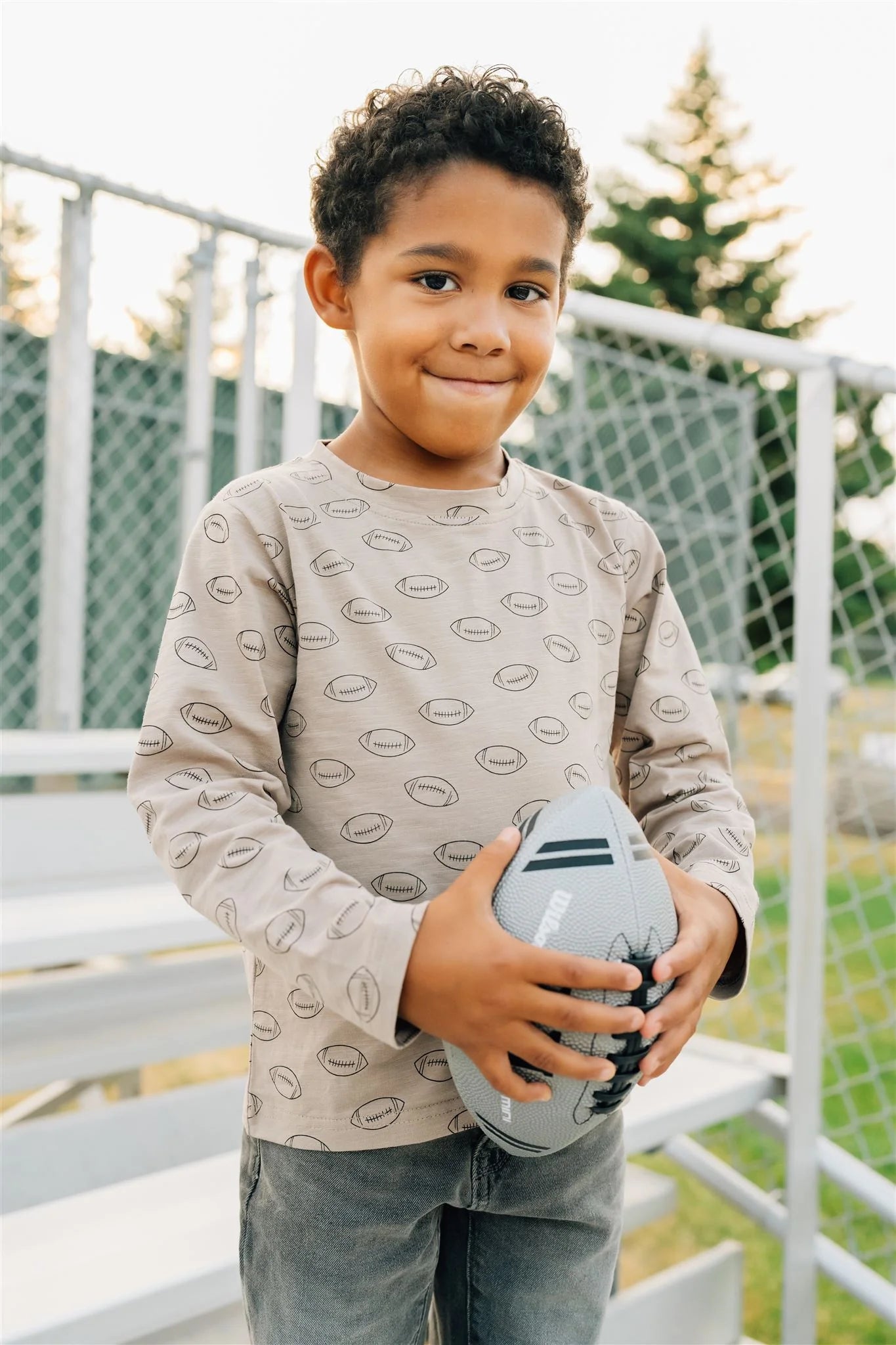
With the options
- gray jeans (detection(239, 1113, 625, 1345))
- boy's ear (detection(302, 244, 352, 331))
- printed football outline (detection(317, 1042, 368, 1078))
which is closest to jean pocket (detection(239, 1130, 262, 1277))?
gray jeans (detection(239, 1113, 625, 1345))

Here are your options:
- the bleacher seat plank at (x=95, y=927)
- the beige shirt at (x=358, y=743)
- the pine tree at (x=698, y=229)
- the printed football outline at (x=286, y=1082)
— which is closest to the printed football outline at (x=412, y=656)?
the beige shirt at (x=358, y=743)

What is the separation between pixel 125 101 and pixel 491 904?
4654mm

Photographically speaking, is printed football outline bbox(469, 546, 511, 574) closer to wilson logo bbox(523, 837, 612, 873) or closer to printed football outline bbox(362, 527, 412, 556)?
printed football outline bbox(362, 527, 412, 556)

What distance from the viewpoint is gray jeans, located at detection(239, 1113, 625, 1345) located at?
0.82 metres

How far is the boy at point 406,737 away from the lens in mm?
791

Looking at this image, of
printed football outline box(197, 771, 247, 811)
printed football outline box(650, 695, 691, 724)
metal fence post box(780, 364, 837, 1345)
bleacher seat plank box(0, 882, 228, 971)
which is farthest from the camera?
metal fence post box(780, 364, 837, 1345)

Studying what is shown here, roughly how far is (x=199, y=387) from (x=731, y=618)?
8.39 ft

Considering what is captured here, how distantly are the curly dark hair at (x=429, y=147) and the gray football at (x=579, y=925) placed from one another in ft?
1.60

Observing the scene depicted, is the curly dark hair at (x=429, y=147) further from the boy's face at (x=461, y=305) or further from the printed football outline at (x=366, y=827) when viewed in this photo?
the printed football outline at (x=366, y=827)

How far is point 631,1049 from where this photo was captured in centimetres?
73

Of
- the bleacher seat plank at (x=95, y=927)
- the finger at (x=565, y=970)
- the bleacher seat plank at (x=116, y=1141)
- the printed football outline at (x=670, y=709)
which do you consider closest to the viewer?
the finger at (x=565, y=970)

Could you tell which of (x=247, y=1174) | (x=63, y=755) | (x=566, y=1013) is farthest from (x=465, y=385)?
(x=63, y=755)

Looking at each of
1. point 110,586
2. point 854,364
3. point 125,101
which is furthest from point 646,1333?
point 125,101

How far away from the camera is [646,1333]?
153 cm
